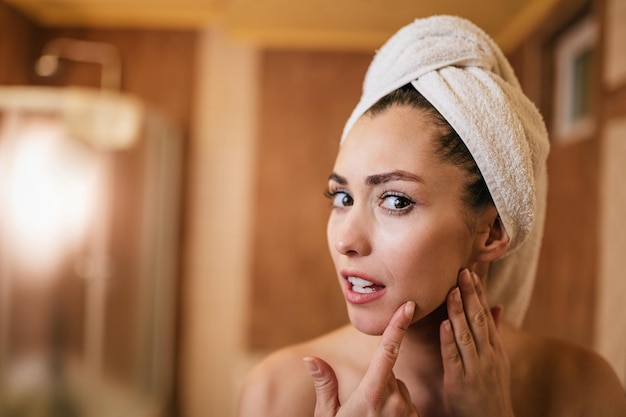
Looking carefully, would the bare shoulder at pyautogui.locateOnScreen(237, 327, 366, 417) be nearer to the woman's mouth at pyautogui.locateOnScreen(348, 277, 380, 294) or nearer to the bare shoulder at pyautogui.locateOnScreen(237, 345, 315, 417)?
the bare shoulder at pyautogui.locateOnScreen(237, 345, 315, 417)

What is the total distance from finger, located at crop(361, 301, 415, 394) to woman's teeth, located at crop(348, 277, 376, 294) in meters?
0.05

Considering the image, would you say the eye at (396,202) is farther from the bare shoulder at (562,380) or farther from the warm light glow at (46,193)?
the warm light glow at (46,193)

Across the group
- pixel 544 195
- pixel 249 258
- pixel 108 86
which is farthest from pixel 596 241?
pixel 108 86

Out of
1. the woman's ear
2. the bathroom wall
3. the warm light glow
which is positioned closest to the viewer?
the woman's ear

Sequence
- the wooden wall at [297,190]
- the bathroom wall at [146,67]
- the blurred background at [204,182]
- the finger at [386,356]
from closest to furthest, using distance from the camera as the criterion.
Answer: the finger at [386,356], the wooden wall at [297,190], the blurred background at [204,182], the bathroom wall at [146,67]

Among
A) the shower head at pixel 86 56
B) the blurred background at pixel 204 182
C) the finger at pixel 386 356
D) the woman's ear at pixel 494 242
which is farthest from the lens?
the shower head at pixel 86 56

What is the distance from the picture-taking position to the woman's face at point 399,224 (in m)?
0.60

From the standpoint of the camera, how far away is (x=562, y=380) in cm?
79

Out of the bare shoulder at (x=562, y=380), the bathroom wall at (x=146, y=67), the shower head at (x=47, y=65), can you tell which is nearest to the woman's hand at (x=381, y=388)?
the bare shoulder at (x=562, y=380)

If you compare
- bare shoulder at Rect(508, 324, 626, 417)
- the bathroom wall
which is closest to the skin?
bare shoulder at Rect(508, 324, 626, 417)

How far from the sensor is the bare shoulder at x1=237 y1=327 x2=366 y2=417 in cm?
68

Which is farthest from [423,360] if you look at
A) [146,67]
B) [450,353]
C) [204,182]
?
[146,67]

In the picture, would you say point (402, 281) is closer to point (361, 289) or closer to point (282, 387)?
point (361, 289)

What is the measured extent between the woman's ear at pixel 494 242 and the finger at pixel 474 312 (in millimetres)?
52
